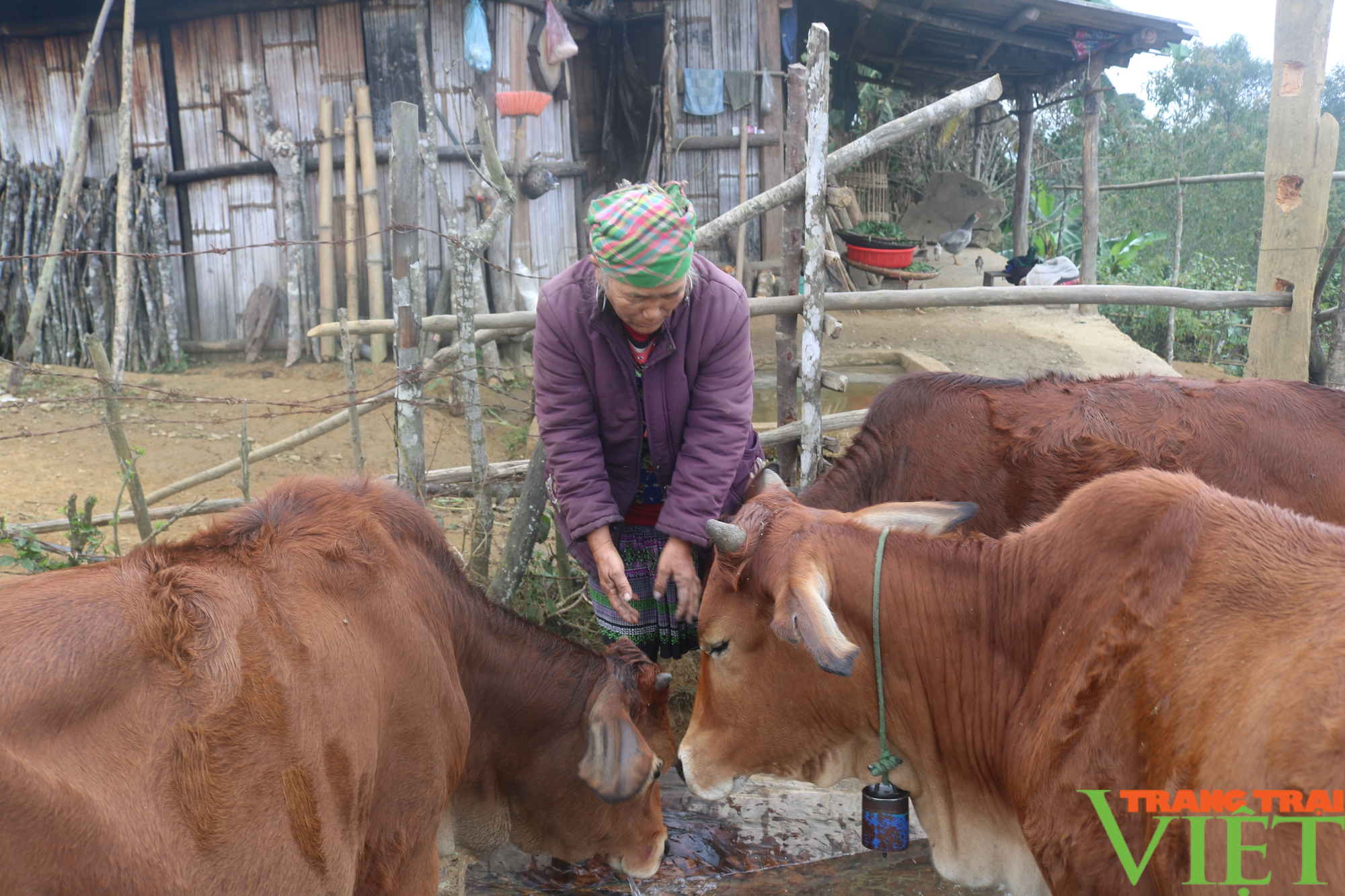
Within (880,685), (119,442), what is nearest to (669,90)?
(119,442)

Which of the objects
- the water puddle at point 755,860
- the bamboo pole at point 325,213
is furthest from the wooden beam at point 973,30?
the water puddle at point 755,860

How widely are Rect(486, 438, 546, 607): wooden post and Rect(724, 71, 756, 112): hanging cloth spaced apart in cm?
733

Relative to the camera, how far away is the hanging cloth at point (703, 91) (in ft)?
34.3

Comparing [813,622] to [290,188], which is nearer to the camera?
[813,622]

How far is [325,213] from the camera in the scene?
9258mm

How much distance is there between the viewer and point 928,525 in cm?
261

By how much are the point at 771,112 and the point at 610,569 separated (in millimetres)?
8706

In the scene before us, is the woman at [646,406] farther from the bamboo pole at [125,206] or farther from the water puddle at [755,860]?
the bamboo pole at [125,206]

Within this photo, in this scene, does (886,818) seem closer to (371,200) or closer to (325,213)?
(371,200)

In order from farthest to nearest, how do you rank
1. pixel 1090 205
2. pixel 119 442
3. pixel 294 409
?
pixel 1090 205 → pixel 294 409 → pixel 119 442

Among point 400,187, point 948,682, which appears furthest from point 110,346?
point 948,682

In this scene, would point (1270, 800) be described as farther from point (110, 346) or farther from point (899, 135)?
point (110, 346)

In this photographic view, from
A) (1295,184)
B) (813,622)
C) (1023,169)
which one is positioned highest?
(1023,169)

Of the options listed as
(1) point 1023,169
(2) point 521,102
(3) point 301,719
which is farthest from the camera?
(1) point 1023,169
